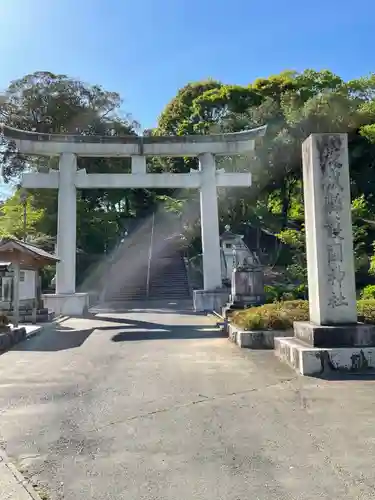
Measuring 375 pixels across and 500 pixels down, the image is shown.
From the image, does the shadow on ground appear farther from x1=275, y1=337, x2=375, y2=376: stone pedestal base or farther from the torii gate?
x1=275, y1=337, x2=375, y2=376: stone pedestal base

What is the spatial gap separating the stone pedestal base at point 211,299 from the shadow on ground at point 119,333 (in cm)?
462

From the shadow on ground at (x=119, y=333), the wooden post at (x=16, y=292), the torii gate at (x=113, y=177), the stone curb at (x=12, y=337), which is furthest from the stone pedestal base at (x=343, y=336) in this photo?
the torii gate at (x=113, y=177)

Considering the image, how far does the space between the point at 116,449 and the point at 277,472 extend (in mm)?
1397

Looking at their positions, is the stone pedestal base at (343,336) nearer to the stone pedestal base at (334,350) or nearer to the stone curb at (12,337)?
the stone pedestal base at (334,350)

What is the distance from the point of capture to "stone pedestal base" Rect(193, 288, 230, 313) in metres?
20.1

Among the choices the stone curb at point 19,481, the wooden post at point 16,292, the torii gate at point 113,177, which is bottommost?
the stone curb at point 19,481

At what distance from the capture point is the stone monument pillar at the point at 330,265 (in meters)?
7.34

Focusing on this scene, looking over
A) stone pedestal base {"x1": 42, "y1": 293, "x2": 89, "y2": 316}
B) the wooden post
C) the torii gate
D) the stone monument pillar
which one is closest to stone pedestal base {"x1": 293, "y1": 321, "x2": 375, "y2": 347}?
the stone monument pillar

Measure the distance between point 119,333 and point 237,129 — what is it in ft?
69.3

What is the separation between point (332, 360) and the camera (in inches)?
277

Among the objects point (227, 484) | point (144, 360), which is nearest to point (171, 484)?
point (227, 484)

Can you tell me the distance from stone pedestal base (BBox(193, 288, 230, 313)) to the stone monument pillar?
11.8 meters

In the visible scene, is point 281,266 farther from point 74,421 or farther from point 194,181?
point 74,421

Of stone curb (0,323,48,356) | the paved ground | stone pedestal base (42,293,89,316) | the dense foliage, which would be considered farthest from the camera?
the dense foliage
